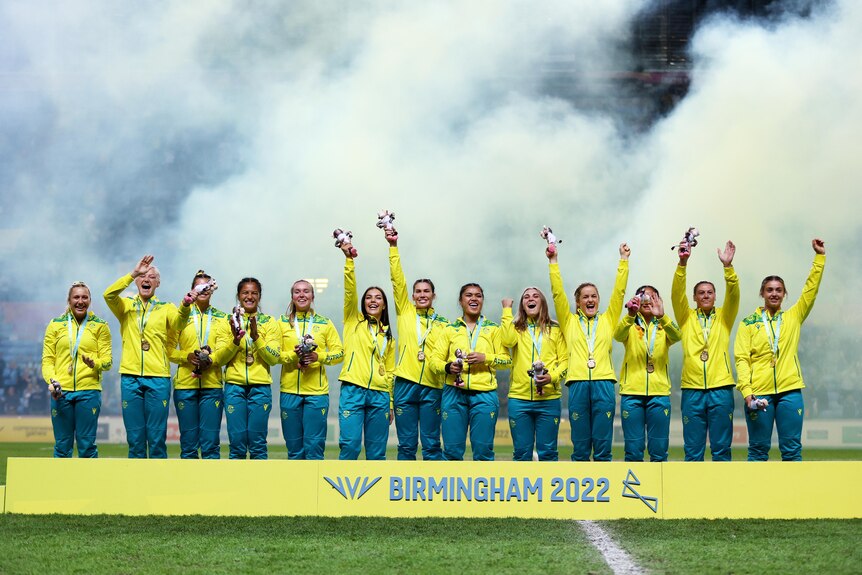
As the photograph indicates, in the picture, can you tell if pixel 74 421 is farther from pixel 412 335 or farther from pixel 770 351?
pixel 770 351

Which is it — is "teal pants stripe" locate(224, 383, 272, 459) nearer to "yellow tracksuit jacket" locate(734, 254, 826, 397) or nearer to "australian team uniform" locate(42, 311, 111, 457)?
"australian team uniform" locate(42, 311, 111, 457)

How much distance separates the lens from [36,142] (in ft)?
54.9

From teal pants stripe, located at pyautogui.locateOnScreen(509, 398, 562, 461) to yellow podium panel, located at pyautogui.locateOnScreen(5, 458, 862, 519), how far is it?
681 mm

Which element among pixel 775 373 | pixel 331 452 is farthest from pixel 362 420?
pixel 331 452

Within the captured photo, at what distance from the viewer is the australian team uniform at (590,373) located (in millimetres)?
6562

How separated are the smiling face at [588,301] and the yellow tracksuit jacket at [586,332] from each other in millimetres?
44

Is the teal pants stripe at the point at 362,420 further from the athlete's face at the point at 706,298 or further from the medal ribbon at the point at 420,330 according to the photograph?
the athlete's face at the point at 706,298

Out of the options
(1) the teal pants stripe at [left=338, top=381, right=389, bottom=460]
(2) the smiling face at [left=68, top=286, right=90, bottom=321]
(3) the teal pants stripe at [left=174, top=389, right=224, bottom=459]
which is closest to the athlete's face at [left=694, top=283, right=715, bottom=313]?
(1) the teal pants stripe at [left=338, top=381, right=389, bottom=460]

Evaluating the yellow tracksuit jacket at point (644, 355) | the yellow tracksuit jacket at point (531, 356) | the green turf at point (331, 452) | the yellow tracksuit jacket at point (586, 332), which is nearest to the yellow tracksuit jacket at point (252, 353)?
the yellow tracksuit jacket at point (531, 356)

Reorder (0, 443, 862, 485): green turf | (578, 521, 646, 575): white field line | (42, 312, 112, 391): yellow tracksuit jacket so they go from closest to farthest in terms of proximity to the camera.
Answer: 1. (578, 521, 646, 575): white field line
2. (42, 312, 112, 391): yellow tracksuit jacket
3. (0, 443, 862, 485): green turf

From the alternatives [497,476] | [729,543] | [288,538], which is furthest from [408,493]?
[729,543]

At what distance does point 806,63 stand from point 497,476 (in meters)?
12.9

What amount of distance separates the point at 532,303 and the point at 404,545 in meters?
2.28

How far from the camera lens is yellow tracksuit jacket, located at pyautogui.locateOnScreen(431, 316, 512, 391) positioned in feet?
21.5
